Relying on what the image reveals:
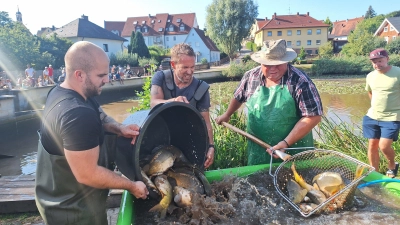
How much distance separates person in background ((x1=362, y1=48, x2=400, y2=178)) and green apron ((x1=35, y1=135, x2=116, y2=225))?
4.26 meters

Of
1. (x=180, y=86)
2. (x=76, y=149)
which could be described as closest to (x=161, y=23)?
(x=180, y=86)

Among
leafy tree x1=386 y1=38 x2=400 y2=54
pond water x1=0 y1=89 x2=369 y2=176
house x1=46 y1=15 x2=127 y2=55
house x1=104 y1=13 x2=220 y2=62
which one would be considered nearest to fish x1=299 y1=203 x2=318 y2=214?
pond water x1=0 y1=89 x2=369 y2=176

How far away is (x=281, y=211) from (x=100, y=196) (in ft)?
4.26

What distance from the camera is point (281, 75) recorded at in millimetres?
2896

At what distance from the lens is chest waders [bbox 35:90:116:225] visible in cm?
185

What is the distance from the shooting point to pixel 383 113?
4.73 m

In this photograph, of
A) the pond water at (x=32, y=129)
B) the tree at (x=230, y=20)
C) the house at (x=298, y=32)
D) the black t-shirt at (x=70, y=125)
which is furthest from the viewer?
the house at (x=298, y=32)

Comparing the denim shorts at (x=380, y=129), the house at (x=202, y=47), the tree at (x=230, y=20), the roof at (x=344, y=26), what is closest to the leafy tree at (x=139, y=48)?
the tree at (x=230, y=20)

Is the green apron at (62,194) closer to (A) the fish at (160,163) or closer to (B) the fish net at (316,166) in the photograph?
(A) the fish at (160,163)

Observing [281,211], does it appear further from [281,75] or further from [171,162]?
[281,75]

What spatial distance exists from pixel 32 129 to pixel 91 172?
43.5ft

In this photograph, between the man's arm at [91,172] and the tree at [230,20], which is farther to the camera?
the tree at [230,20]

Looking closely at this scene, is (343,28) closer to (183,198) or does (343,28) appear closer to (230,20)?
(230,20)

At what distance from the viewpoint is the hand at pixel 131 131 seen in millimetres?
1996
